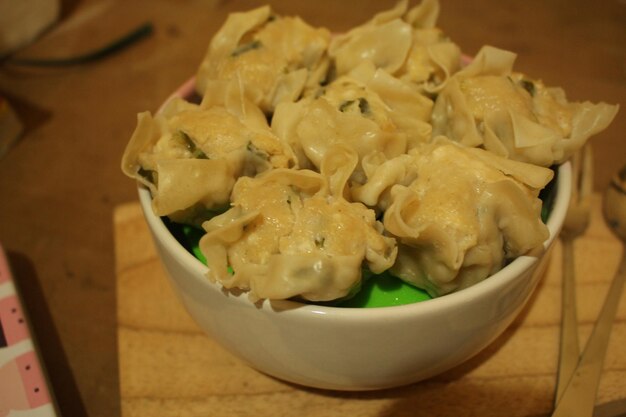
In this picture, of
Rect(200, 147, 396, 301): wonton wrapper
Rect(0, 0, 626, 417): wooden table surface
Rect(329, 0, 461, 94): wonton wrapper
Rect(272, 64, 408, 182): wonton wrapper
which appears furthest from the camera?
Rect(0, 0, 626, 417): wooden table surface

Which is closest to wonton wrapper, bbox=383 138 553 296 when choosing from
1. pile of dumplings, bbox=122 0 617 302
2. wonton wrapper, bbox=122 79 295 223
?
pile of dumplings, bbox=122 0 617 302

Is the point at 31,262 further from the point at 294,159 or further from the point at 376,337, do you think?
the point at 376,337

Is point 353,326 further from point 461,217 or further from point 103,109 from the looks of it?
point 103,109

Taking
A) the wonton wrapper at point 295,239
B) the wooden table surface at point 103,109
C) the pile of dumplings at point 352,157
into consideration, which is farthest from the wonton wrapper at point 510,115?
the wooden table surface at point 103,109

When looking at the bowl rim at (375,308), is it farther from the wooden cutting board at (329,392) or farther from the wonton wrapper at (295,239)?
the wooden cutting board at (329,392)

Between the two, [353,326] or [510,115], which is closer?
[353,326]

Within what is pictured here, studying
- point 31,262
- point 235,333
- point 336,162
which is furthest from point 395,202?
point 31,262

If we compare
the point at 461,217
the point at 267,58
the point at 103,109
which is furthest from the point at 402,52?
the point at 103,109

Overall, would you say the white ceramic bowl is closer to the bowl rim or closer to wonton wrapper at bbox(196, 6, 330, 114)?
the bowl rim
